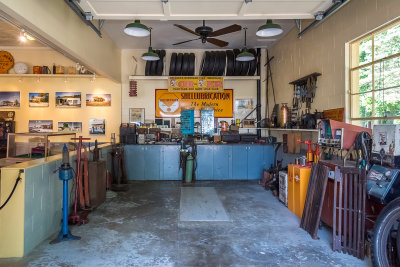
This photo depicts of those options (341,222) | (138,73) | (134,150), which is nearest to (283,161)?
(341,222)

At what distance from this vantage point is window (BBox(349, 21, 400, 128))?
10.2ft

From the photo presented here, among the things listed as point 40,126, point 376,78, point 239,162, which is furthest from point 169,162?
point 376,78

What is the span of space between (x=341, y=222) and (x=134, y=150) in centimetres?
491

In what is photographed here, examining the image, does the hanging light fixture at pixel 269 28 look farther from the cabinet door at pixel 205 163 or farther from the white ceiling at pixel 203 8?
the cabinet door at pixel 205 163

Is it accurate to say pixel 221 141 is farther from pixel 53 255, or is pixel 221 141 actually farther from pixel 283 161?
pixel 53 255

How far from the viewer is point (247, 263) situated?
2662 millimetres

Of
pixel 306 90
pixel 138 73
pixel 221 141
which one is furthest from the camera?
pixel 138 73

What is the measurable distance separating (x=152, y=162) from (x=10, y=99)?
4.40m

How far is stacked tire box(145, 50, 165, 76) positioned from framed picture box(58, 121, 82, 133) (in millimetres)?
2469

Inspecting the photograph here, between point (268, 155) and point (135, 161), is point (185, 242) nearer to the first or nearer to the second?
point (135, 161)

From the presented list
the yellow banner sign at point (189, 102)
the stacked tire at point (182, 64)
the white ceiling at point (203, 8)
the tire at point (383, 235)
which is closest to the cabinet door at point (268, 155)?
the yellow banner sign at point (189, 102)

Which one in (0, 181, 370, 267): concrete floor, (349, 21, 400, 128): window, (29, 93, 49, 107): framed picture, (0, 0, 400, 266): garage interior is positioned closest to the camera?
(0, 181, 370, 267): concrete floor

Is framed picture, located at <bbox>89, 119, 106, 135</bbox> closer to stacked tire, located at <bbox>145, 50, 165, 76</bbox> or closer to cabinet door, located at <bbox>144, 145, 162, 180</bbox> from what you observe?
cabinet door, located at <bbox>144, 145, 162, 180</bbox>

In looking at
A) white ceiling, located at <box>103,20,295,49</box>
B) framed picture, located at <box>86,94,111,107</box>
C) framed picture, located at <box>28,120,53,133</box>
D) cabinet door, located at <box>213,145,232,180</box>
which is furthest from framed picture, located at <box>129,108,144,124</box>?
cabinet door, located at <box>213,145,232,180</box>
